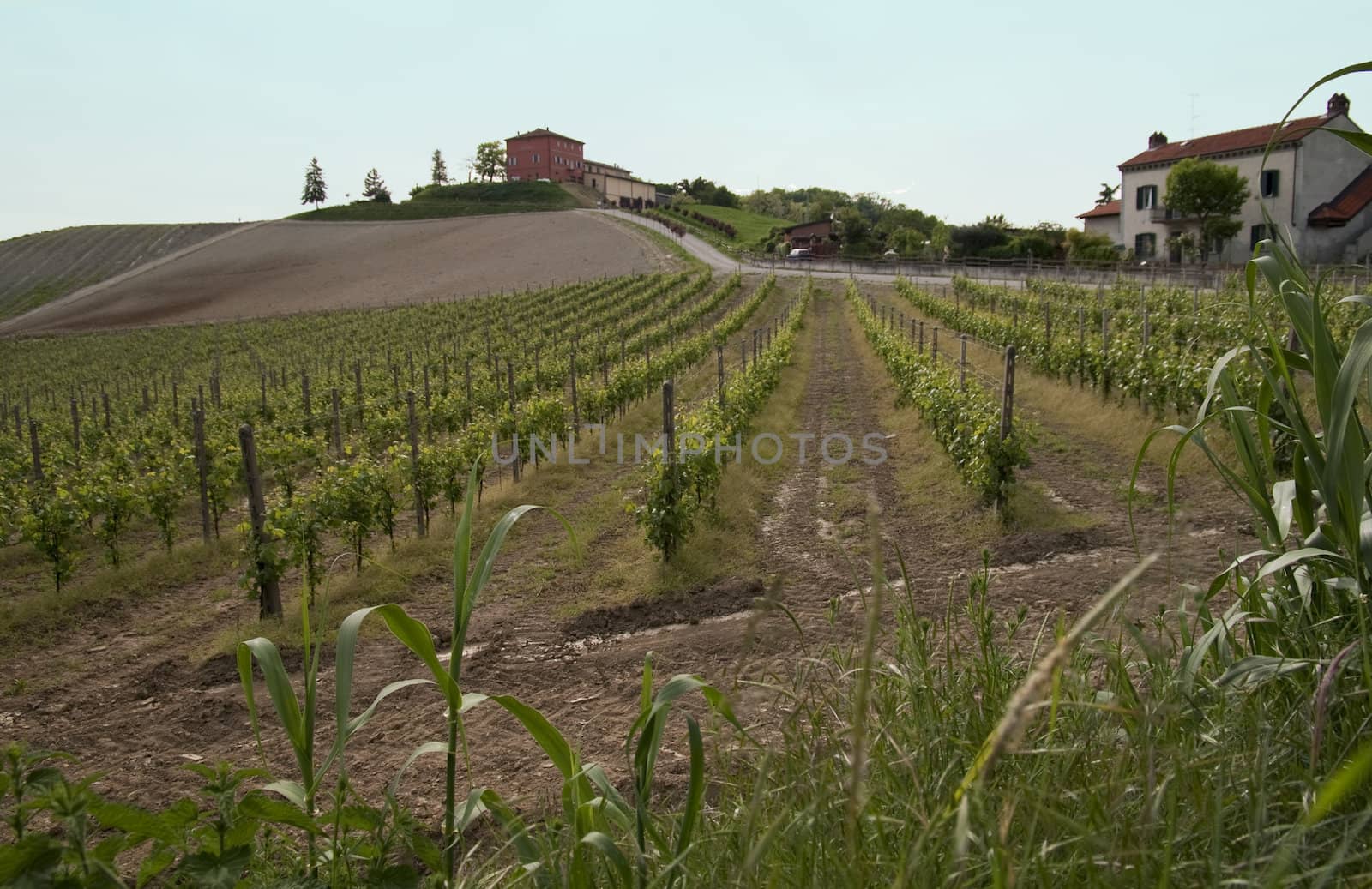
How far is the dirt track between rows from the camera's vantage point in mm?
52219

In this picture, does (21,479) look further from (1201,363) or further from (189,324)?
(189,324)

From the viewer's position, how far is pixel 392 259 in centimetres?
6481

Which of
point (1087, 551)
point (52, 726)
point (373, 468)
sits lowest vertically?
point (52, 726)

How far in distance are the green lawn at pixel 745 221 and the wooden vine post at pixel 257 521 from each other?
2784 inches

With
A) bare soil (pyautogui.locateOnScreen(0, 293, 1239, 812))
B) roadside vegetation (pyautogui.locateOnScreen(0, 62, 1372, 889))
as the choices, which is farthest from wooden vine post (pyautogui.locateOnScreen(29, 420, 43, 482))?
roadside vegetation (pyautogui.locateOnScreen(0, 62, 1372, 889))

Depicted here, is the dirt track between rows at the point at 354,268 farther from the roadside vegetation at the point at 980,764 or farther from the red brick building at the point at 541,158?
the roadside vegetation at the point at 980,764

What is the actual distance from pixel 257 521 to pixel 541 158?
10851cm

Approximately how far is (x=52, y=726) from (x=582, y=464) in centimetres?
814

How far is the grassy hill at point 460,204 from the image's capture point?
8488cm

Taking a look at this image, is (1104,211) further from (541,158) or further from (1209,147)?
(541,158)

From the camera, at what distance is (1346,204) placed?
39375 mm

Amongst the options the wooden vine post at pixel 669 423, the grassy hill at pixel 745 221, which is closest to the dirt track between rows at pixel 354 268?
the grassy hill at pixel 745 221

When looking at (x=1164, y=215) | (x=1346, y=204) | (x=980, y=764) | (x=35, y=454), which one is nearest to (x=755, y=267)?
(x=1164, y=215)

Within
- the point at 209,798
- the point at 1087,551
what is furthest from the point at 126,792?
the point at 1087,551
